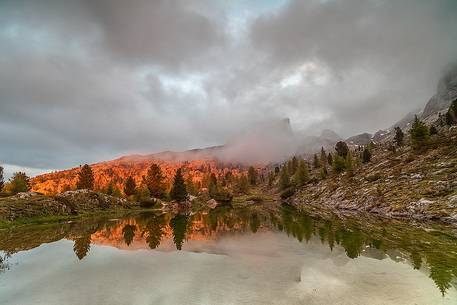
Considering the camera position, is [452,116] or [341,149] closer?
[452,116]

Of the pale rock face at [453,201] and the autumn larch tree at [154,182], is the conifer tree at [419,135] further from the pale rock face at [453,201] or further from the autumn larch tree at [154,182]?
the autumn larch tree at [154,182]

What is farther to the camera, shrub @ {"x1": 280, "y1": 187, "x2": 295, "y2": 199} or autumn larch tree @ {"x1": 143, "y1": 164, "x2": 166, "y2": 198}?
shrub @ {"x1": 280, "y1": 187, "x2": 295, "y2": 199}

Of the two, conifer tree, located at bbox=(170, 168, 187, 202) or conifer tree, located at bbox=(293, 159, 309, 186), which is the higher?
conifer tree, located at bbox=(293, 159, 309, 186)

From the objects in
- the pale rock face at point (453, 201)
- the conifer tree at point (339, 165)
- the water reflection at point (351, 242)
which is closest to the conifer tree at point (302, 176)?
the conifer tree at point (339, 165)

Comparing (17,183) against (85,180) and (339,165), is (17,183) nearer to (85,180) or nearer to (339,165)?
(85,180)

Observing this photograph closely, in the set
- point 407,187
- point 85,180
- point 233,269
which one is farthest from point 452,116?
point 85,180

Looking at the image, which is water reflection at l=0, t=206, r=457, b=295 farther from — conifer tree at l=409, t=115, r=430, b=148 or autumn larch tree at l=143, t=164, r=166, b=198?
conifer tree at l=409, t=115, r=430, b=148

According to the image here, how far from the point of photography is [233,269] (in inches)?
955

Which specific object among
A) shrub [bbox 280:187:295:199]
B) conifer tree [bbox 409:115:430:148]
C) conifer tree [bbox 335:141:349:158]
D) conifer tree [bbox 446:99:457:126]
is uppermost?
conifer tree [bbox 446:99:457:126]

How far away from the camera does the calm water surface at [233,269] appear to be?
681 inches

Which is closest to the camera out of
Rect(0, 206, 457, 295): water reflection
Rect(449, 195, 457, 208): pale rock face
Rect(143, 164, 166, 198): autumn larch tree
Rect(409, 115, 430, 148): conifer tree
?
Rect(0, 206, 457, 295): water reflection

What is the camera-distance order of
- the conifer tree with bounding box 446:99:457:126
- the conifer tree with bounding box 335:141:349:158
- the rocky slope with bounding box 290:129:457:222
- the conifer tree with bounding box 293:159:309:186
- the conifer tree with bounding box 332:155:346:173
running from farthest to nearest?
the conifer tree with bounding box 335:141:349:158 → the conifer tree with bounding box 293:159:309:186 → the conifer tree with bounding box 332:155:346:173 → the conifer tree with bounding box 446:99:457:126 → the rocky slope with bounding box 290:129:457:222

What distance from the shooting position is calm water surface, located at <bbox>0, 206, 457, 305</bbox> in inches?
681

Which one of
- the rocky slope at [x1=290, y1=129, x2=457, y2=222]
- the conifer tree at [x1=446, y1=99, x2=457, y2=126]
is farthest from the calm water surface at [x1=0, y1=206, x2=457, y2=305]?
the conifer tree at [x1=446, y1=99, x2=457, y2=126]
